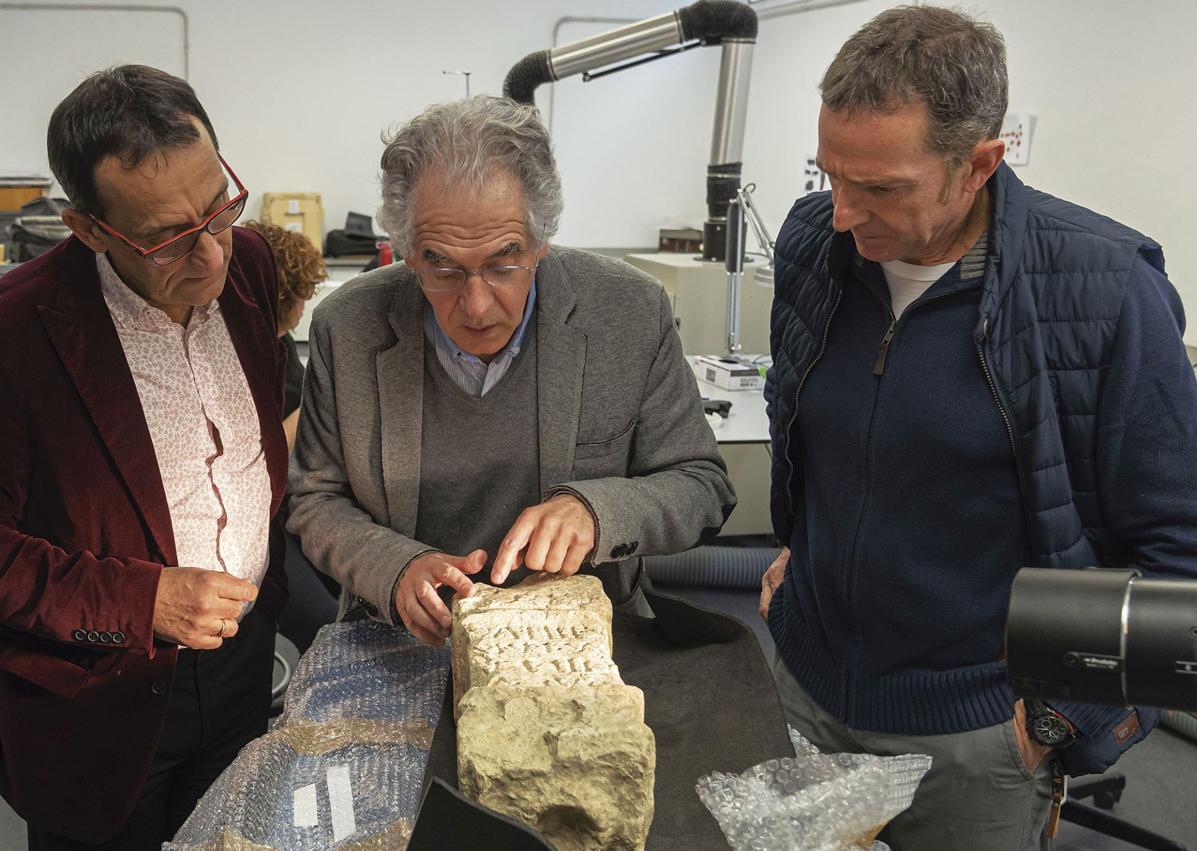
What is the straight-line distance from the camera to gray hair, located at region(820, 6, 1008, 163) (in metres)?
1.10

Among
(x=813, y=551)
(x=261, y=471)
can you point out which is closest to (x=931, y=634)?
(x=813, y=551)

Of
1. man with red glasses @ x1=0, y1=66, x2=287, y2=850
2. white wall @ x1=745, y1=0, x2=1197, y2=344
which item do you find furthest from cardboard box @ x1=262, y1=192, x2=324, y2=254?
man with red glasses @ x1=0, y1=66, x2=287, y2=850

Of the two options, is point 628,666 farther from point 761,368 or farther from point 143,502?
point 761,368

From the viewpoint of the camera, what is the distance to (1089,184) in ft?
11.6

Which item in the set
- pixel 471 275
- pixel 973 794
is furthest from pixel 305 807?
pixel 973 794

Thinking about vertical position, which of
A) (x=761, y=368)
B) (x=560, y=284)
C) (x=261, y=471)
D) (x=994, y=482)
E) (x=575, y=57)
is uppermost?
(x=575, y=57)

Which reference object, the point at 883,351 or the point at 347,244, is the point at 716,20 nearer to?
the point at 883,351

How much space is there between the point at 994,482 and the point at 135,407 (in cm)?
114

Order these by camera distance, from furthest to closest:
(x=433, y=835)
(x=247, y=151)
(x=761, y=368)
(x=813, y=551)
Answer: (x=247, y=151) → (x=761, y=368) → (x=813, y=551) → (x=433, y=835)

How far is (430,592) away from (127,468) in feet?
1.53

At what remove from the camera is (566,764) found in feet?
3.07

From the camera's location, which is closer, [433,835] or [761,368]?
[433,835]

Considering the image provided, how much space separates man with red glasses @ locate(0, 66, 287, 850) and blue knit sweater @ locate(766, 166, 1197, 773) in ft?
2.64

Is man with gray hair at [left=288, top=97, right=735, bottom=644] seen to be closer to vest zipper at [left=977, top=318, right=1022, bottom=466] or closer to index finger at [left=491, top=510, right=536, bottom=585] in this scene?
index finger at [left=491, top=510, right=536, bottom=585]
